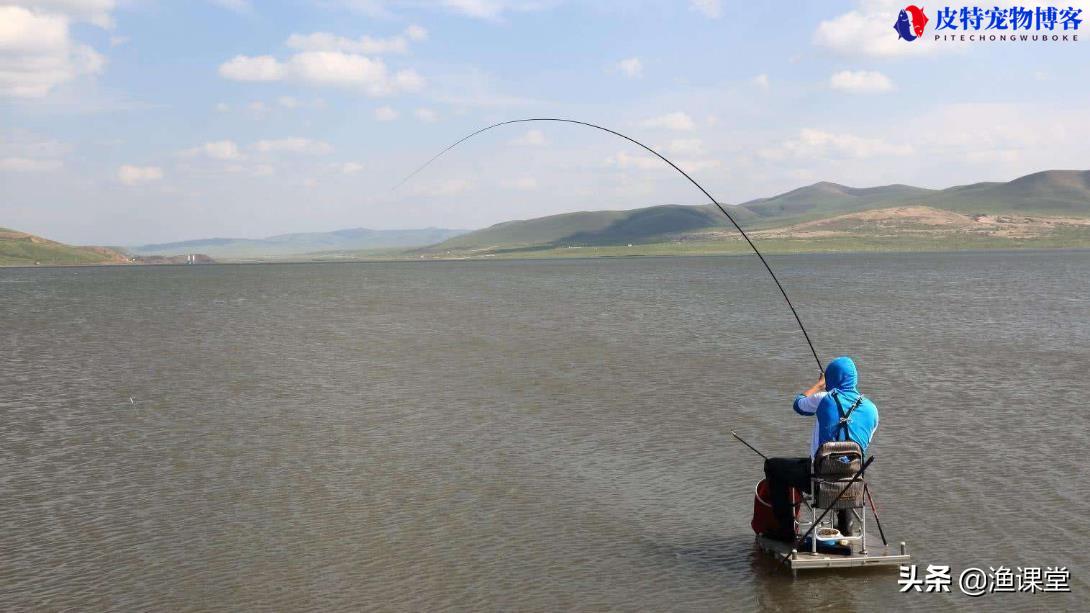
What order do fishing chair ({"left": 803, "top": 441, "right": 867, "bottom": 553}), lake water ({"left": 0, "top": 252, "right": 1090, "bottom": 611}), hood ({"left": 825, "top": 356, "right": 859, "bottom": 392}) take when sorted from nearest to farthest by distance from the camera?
fishing chair ({"left": 803, "top": 441, "right": 867, "bottom": 553}) < hood ({"left": 825, "top": 356, "right": 859, "bottom": 392}) < lake water ({"left": 0, "top": 252, "right": 1090, "bottom": 611})

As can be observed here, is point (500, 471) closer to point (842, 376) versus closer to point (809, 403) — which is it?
point (809, 403)

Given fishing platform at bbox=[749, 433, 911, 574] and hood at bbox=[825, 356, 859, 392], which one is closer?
fishing platform at bbox=[749, 433, 911, 574]

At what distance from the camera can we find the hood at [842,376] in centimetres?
959

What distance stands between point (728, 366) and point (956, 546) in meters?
15.8

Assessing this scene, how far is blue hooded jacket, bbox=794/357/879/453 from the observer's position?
9625mm

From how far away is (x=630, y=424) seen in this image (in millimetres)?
18203

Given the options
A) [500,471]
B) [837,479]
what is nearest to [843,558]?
[837,479]

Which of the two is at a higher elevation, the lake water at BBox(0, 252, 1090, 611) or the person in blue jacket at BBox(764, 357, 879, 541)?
the person in blue jacket at BBox(764, 357, 879, 541)

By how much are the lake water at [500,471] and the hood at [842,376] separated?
196cm

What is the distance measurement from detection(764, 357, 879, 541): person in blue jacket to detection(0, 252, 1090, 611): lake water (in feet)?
3.20

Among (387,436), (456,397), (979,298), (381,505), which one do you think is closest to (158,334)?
(456,397)

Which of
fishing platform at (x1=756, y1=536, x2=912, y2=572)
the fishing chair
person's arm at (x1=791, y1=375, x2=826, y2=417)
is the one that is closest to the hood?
person's arm at (x1=791, y1=375, x2=826, y2=417)

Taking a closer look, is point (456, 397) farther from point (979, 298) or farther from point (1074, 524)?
point (979, 298)

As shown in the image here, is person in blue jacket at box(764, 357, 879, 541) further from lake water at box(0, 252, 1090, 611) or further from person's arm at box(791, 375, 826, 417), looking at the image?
lake water at box(0, 252, 1090, 611)
